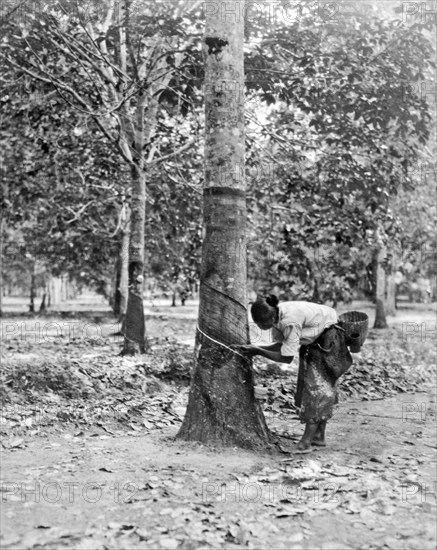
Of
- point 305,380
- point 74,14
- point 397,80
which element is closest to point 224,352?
point 305,380

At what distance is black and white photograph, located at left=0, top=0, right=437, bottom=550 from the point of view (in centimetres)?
471

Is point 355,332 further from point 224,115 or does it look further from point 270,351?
point 224,115

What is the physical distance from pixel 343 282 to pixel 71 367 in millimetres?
8789

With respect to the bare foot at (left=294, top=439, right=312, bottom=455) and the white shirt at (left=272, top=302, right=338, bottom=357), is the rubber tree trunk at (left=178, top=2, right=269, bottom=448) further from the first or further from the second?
the white shirt at (left=272, top=302, right=338, bottom=357)

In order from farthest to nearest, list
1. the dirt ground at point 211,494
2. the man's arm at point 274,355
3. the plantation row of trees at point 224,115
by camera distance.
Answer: the plantation row of trees at point 224,115 → the man's arm at point 274,355 → the dirt ground at point 211,494

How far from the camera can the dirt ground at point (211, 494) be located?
4.18 m

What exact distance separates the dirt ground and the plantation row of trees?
9.80 ft

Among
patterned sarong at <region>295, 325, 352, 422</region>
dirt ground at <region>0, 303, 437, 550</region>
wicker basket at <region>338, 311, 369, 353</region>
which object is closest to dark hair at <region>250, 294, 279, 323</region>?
patterned sarong at <region>295, 325, 352, 422</region>

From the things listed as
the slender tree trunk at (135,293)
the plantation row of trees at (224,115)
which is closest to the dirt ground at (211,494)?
the plantation row of trees at (224,115)

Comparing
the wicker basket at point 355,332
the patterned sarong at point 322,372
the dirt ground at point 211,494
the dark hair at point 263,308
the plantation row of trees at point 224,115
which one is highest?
the plantation row of trees at point 224,115

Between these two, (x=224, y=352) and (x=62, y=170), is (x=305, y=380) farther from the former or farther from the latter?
(x=62, y=170)

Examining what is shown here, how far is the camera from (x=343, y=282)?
1642 cm

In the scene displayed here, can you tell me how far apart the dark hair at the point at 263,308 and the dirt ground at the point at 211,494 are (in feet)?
4.38

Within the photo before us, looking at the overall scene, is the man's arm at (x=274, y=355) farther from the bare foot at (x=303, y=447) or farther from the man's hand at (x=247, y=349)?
the bare foot at (x=303, y=447)
